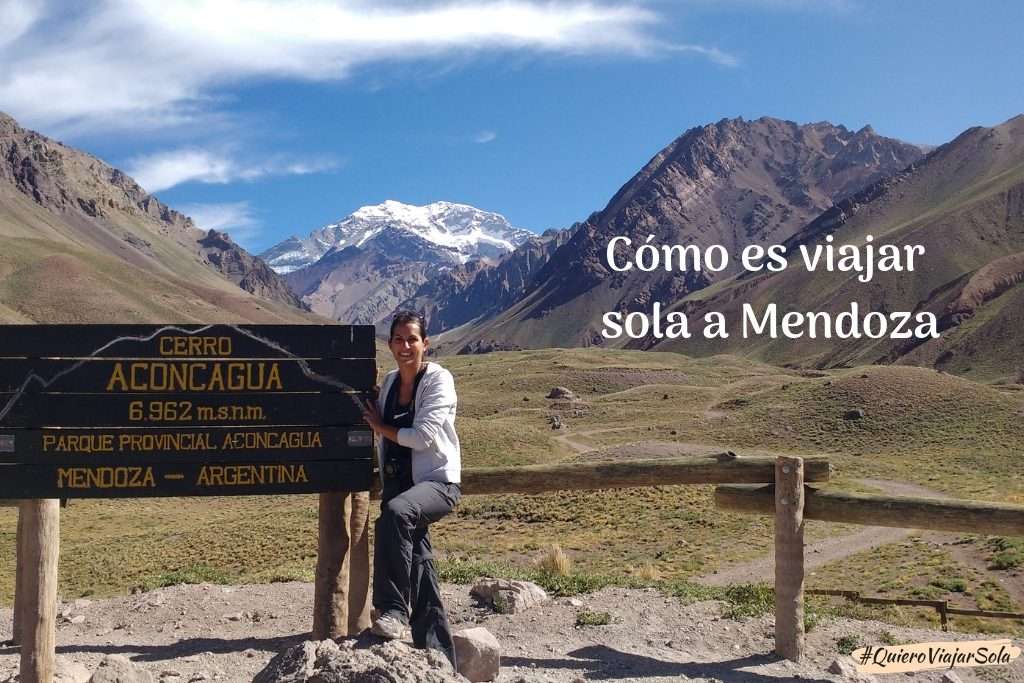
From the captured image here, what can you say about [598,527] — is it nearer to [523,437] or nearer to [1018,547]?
[1018,547]

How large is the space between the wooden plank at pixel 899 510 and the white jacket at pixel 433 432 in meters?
3.77

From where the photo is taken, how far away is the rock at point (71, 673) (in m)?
7.80

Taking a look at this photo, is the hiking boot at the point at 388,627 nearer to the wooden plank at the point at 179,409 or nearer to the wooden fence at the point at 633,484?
the wooden fence at the point at 633,484

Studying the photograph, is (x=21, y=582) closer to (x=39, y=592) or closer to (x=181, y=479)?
(x=39, y=592)

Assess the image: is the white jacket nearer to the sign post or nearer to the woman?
the woman

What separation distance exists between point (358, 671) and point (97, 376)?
389cm

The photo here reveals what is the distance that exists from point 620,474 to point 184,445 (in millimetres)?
4577

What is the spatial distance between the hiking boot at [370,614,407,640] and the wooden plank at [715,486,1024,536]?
4315 millimetres

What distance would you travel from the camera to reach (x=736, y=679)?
26.6ft

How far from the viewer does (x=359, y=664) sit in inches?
234

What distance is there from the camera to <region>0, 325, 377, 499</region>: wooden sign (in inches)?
305

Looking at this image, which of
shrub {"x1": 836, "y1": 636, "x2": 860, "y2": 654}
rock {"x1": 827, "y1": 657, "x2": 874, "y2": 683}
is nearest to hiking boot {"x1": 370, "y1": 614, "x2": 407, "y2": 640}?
rock {"x1": 827, "y1": 657, "x2": 874, "y2": 683}

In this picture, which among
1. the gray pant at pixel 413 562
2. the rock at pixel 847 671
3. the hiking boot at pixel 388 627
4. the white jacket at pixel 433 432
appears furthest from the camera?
the rock at pixel 847 671

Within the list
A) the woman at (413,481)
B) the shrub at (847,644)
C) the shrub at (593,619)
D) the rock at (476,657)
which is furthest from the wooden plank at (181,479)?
the shrub at (847,644)
